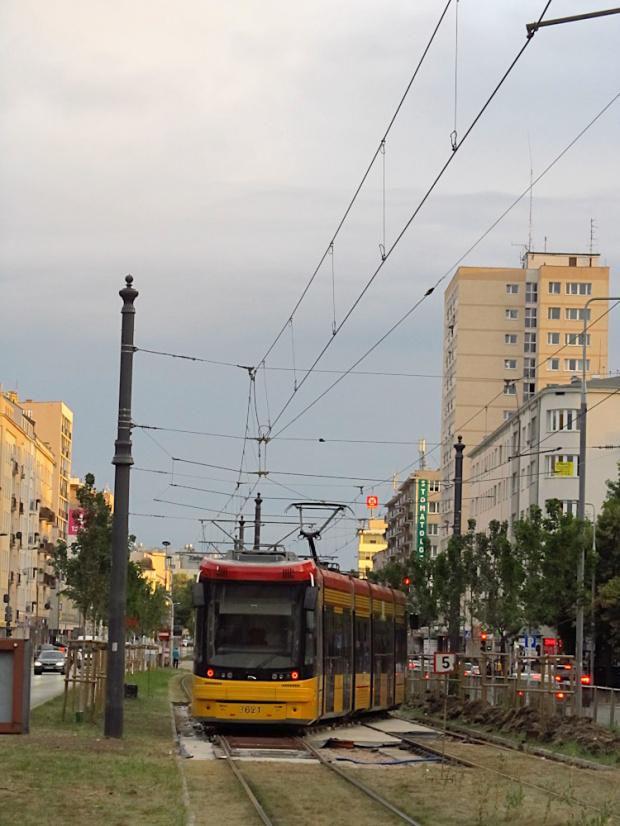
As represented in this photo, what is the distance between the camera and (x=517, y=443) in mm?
97375

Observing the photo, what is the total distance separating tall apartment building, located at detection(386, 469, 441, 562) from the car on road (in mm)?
63740

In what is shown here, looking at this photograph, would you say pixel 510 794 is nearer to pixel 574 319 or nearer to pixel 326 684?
pixel 326 684

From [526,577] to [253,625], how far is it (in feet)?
52.9

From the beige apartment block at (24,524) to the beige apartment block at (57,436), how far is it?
4528 millimetres

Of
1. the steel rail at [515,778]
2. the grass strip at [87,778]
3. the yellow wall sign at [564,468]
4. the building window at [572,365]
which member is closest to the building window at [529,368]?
the building window at [572,365]

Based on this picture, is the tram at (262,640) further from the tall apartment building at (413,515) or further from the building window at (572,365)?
the tall apartment building at (413,515)

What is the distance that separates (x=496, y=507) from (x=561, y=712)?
7602cm

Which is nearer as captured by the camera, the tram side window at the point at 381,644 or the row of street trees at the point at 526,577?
the tram side window at the point at 381,644

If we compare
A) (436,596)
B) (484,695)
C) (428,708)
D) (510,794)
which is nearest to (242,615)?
(484,695)

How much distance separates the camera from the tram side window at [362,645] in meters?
29.6

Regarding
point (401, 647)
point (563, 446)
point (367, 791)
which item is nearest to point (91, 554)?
point (401, 647)

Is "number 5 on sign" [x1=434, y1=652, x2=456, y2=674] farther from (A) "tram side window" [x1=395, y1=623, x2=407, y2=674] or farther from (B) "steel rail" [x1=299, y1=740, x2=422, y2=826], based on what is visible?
(A) "tram side window" [x1=395, y1=623, x2=407, y2=674]

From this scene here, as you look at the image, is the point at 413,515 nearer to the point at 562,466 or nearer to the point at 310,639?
the point at 562,466

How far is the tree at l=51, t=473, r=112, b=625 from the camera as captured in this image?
131ft
